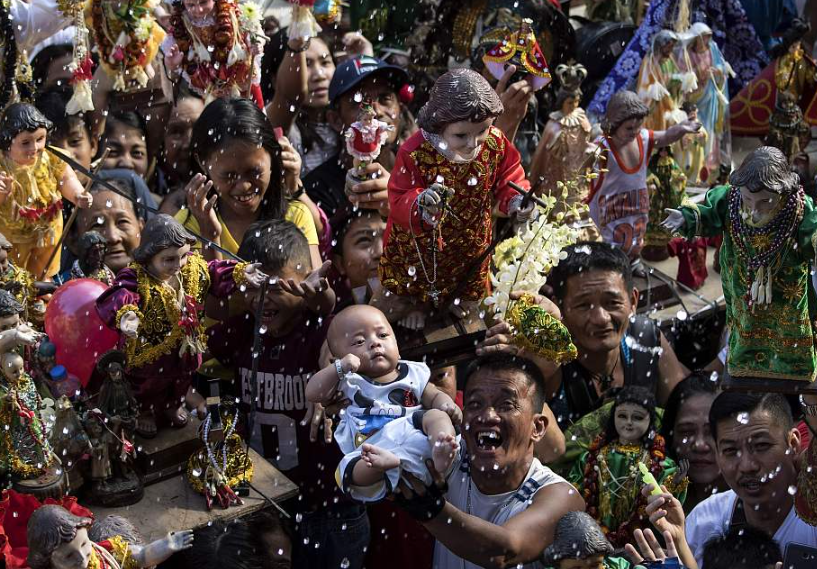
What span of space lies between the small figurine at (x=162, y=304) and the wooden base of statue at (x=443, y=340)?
0.74m

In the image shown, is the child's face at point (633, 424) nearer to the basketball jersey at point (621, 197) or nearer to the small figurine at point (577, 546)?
Answer: the small figurine at point (577, 546)

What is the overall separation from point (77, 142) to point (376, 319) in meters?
2.20

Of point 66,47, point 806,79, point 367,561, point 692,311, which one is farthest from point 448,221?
point 806,79

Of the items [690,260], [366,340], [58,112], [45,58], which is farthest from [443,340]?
[45,58]

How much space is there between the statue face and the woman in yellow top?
68.7 inches

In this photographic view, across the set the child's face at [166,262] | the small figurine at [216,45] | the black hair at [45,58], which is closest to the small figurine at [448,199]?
the child's face at [166,262]

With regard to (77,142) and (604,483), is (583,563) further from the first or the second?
(77,142)

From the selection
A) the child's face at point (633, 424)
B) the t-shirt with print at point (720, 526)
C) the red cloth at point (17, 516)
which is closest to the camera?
the red cloth at point (17, 516)

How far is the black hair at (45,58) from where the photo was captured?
705 cm

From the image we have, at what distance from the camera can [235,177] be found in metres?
5.67

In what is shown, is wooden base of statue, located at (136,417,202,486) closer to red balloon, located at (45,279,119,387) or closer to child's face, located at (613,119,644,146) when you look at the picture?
red balloon, located at (45,279,119,387)

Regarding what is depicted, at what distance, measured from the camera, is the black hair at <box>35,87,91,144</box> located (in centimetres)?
617

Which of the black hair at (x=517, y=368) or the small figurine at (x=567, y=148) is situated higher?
the small figurine at (x=567, y=148)

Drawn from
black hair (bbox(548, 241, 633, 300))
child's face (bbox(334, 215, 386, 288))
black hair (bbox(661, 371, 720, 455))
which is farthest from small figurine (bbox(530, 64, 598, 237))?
black hair (bbox(661, 371, 720, 455))
